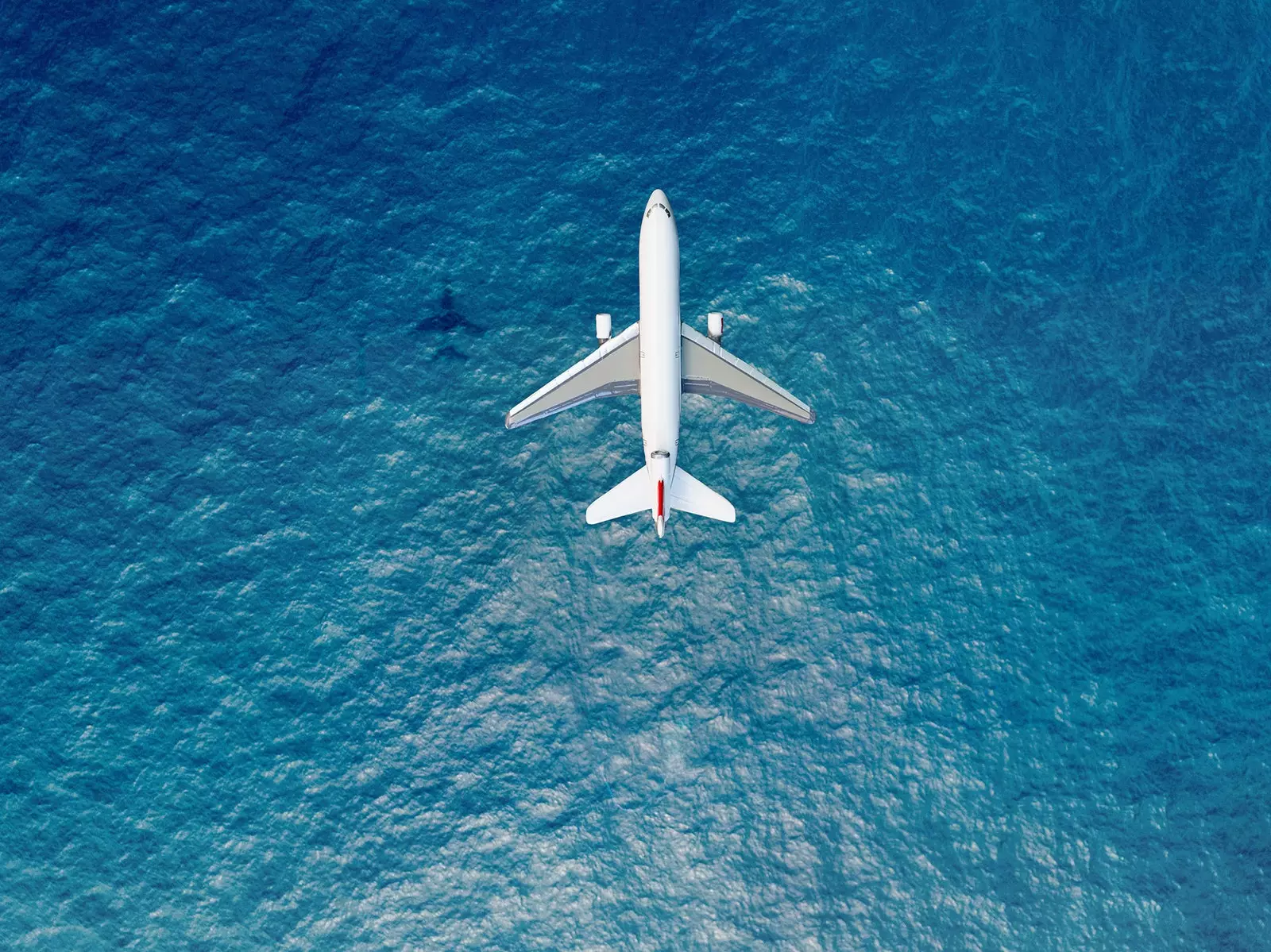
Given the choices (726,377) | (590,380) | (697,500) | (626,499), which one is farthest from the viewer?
(726,377)

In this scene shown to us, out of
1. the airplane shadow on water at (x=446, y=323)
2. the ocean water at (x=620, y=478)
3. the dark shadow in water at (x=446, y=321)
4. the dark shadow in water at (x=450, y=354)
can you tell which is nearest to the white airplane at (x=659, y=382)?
the ocean water at (x=620, y=478)

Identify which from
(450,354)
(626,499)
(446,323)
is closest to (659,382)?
(626,499)

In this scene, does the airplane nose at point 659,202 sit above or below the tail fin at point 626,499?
above

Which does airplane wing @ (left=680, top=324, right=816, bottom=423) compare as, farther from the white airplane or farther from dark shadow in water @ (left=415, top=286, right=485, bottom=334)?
dark shadow in water @ (left=415, top=286, right=485, bottom=334)

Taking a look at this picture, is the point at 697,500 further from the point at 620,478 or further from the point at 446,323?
the point at 446,323

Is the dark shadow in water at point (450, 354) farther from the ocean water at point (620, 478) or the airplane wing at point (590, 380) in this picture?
the airplane wing at point (590, 380)

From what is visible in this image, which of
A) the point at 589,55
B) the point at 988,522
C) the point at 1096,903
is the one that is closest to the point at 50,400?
the point at 589,55

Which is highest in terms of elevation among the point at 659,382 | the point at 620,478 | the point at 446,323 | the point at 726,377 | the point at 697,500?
the point at 659,382
